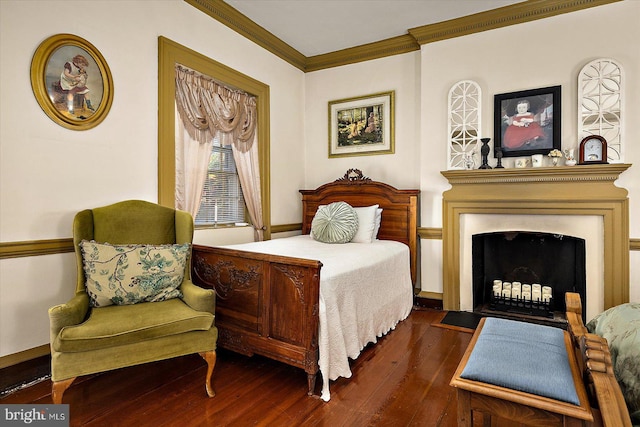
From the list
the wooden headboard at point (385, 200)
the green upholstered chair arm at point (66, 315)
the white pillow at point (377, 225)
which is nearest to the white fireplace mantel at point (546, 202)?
the wooden headboard at point (385, 200)

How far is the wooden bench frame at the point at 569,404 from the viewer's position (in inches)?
37.9

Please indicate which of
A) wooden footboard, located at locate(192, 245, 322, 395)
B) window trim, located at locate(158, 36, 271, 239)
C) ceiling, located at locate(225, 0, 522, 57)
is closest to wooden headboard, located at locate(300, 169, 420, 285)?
ceiling, located at locate(225, 0, 522, 57)

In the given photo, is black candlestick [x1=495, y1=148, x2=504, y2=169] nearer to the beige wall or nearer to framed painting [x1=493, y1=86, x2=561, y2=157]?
framed painting [x1=493, y1=86, x2=561, y2=157]

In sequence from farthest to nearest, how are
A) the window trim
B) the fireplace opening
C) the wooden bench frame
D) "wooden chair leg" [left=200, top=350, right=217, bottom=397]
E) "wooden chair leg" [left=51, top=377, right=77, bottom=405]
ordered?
the fireplace opening → the window trim → "wooden chair leg" [left=200, top=350, right=217, bottom=397] → "wooden chair leg" [left=51, top=377, right=77, bottom=405] → the wooden bench frame

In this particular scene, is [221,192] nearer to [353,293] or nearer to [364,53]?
[353,293]

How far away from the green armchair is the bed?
268 millimetres

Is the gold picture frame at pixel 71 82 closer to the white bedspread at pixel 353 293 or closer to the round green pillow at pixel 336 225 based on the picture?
the white bedspread at pixel 353 293

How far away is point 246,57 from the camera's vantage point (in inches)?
149

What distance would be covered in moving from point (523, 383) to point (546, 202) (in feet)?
8.36

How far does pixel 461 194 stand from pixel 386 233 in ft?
2.86

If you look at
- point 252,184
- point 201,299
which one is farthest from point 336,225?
point 201,299

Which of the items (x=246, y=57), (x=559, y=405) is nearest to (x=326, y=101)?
(x=246, y=57)

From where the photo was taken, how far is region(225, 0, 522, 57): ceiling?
11.0 feet

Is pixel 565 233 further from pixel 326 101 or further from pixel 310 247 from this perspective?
pixel 326 101
